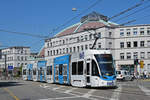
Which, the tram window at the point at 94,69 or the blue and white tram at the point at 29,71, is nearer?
the tram window at the point at 94,69

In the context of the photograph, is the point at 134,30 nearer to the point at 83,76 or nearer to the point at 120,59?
the point at 120,59

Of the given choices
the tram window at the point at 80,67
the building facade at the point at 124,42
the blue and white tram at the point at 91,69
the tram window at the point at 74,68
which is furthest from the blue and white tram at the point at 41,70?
the building facade at the point at 124,42

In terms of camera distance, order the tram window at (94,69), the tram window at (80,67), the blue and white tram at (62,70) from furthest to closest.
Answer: the blue and white tram at (62,70) < the tram window at (80,67) < the tram window at (94,69)

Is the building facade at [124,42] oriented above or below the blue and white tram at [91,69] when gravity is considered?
above

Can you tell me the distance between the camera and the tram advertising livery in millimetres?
20342

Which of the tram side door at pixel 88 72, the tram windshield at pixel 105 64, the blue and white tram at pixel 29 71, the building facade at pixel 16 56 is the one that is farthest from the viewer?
the building facade at pixel 16 56

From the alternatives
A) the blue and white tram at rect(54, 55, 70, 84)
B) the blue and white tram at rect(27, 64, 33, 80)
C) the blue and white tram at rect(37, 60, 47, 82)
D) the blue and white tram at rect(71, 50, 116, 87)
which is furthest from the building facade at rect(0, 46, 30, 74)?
the blue and white tram at rect(71, 50, 116, 87)

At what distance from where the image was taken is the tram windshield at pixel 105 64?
20.4 m

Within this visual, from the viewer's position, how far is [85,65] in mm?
22031

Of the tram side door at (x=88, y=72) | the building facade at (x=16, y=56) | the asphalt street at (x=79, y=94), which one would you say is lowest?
the asphalt street at (x=79, y=94)

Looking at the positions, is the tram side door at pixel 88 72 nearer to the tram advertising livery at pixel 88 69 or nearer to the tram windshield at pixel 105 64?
the tram advertising livery at pixel 88 69

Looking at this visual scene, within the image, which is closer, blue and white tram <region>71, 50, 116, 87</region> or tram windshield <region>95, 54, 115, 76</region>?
blue and white tram <region>71, 50, 116, 87</region>

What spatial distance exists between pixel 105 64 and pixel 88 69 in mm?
1604

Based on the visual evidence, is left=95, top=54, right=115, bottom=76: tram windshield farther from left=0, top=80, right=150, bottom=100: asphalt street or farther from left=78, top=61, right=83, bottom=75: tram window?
left=78, top=61, right=83, bottom=75: tram window
